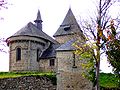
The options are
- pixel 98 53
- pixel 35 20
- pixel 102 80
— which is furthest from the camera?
pixel 35 20

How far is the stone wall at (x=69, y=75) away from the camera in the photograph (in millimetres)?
Result: 29281

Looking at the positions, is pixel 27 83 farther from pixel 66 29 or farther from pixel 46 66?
pixel 66 29

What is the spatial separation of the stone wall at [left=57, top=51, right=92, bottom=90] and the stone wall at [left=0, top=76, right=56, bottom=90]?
1264 mm

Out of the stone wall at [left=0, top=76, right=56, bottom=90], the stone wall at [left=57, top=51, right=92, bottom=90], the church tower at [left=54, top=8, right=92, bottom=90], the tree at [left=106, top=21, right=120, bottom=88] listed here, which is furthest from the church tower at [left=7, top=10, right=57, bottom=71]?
the tree at [left=106, top=21, right=120, bottom=88]

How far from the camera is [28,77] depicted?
30375 millimetres

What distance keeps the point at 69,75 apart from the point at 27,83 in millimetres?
4196

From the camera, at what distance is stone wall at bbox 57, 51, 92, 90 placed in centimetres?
2928

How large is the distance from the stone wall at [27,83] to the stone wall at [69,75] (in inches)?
49.8

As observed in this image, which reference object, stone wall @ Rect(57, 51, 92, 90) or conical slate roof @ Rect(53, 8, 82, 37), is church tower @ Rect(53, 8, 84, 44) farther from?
stone wall @ Rect(57, 51, 92, 90)

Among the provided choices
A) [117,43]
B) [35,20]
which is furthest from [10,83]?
[35,20]

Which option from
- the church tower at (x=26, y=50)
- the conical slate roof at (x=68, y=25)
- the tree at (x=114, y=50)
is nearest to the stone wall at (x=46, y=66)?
the church tower at (x=26, y=50)

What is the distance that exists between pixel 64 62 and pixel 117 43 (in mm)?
9109

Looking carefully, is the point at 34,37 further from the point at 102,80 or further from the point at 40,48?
the point at 102,80

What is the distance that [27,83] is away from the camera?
1192 inches
